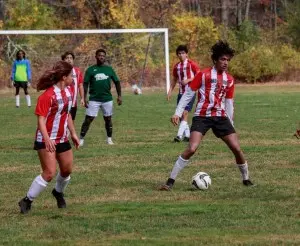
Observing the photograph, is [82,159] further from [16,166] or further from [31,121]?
[31,121]

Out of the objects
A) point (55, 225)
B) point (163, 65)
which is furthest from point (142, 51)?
point (55, 225)

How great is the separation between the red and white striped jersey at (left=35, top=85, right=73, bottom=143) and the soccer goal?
28.9 m

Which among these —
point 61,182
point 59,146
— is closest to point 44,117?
point 59,146

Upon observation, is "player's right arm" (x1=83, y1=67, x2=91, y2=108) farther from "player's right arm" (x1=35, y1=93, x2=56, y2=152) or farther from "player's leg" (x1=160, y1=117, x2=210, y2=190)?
"player's right arm" (x1=35, y1=93, x2=56, y2=152)

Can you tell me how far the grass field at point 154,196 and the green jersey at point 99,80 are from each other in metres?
1.00

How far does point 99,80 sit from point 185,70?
1820mm

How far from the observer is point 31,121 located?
24438 millimetres

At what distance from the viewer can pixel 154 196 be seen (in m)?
10.9

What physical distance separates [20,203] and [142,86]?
106ft

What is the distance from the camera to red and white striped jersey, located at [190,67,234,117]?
11344 millimetres

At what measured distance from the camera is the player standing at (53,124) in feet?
31.3

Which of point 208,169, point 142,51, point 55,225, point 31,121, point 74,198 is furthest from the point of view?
point 142,51

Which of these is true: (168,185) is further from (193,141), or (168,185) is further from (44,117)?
(44,117)

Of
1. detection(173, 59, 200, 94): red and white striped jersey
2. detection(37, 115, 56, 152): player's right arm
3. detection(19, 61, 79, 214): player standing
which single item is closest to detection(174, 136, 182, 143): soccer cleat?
detection(173, 59, 200, 94): red and white striped jersey
